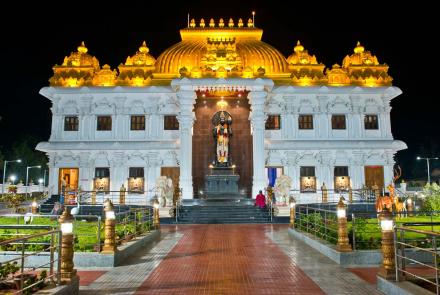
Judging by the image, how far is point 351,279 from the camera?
8.38 m

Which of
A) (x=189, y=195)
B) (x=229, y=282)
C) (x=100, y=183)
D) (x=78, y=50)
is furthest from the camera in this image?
(x=78, y=50)

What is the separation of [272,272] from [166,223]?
13170 mm

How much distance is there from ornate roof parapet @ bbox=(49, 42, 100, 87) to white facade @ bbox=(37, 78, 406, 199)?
3.50 feet

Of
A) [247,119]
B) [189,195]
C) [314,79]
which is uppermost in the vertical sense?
[314,79]

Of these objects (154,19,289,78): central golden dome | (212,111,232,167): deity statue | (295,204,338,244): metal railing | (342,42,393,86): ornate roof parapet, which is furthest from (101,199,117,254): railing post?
(342,42,393,86): ornate roof parapet

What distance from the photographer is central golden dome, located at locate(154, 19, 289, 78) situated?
3078 centimetres

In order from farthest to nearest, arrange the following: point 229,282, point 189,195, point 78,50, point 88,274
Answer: point 78,50, point 189,195, point 88,274, point 229,282

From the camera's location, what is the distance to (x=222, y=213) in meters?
22.9

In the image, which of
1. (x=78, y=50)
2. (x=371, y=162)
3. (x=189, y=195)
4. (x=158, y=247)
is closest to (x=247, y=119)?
(x=189, y=195)

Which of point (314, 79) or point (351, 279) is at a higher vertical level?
point (314, 79)

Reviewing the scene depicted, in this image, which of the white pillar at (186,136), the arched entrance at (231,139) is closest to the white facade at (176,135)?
the arched entrance at (231,139)

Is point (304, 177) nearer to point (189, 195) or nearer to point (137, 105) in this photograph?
point (189, 195)

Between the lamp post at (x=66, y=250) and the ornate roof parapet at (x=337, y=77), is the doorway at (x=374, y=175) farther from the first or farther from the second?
the lamp post at (x=66, y=250)

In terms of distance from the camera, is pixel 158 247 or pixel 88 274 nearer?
pixel 88 274
